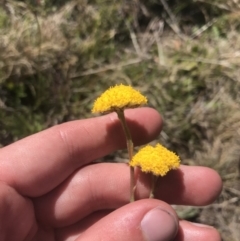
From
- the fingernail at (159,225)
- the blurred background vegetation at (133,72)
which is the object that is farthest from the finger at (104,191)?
the blurred background vegetation at (133,72)

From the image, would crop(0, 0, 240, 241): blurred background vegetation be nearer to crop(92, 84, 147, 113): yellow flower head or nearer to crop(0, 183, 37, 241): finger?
crop(0, 183, 37, 241): finger

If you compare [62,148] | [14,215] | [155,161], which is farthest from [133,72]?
[14,215]

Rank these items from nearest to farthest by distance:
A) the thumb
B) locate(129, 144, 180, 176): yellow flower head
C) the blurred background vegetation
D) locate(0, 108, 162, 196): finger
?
the thumb → locate(129, 144, 180, 176): yellow flower head → locate(0, 108, 162, 196): finger → the blurred background vegetation

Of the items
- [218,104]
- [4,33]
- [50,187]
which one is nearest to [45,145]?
[50,187]

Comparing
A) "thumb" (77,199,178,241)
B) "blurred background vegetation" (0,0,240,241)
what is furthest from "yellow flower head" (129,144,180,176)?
"blurred background vegetation" (0,0,240,241)

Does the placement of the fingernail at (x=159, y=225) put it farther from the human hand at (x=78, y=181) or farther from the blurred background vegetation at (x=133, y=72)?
the blurred background vegetation at (x=133, y=72)

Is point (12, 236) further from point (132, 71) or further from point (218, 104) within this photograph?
point (218, 104)

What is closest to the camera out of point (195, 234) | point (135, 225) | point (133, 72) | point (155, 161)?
point (135, 225)

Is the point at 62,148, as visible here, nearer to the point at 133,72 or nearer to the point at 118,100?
the point at 118,100
